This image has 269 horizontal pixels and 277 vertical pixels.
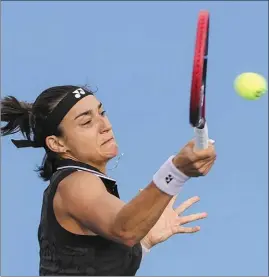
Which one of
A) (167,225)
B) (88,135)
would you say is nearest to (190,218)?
(167,225)

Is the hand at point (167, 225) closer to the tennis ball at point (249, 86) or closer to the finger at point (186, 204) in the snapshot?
the finger at point (186, 204)

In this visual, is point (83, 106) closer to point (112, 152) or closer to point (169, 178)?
point (112, 152)

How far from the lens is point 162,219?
8500mm

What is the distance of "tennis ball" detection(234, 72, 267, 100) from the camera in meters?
9.32

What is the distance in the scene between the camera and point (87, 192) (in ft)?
22.3

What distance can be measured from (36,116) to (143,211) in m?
2.44

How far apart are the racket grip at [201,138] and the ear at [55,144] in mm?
2302

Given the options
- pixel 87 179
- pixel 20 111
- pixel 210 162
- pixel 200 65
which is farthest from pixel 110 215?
pixel 20 111

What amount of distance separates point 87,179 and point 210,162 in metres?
1.37

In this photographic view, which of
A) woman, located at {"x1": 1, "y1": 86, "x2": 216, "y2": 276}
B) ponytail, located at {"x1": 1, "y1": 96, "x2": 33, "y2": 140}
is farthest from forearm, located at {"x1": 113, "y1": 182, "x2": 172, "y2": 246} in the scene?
ponytail, located at {"x1": 1, "y1": 96, "x2": 33, "y2": 140}

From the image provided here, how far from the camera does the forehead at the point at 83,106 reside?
7961mm

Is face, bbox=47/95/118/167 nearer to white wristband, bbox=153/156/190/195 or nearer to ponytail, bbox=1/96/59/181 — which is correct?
ponytail, bbox=1/96/59/181

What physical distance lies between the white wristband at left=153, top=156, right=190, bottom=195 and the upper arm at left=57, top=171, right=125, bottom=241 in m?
0.49

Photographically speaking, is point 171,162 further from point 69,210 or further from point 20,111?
point 20,111
